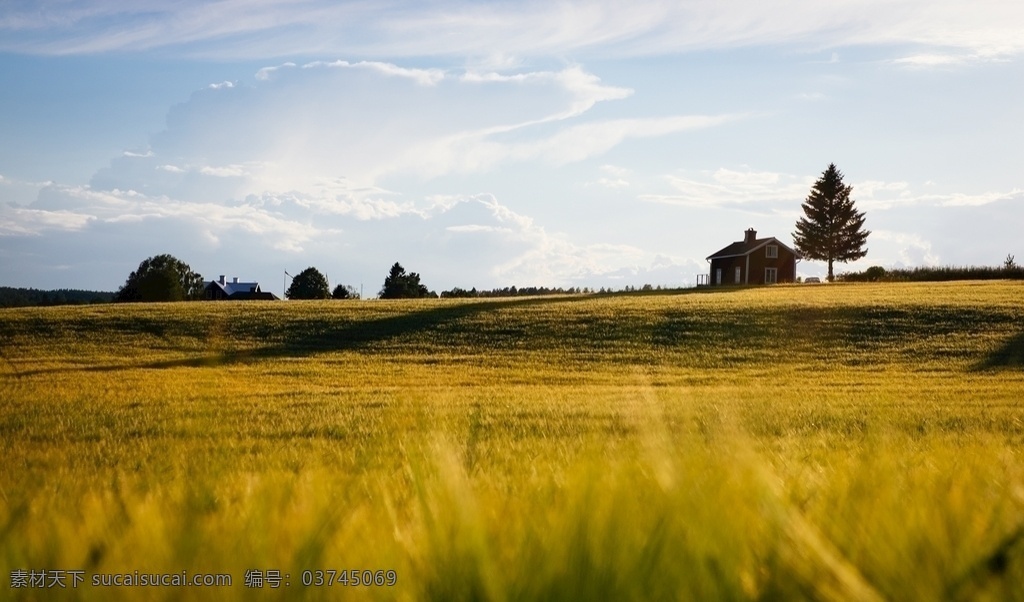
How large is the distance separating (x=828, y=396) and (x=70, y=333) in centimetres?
3399

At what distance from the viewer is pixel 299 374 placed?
87.1 ft

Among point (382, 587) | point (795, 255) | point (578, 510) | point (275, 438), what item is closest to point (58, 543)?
point (382, 587)

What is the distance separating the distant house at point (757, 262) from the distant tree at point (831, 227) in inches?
354

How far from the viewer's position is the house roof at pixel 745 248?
82.6 metres

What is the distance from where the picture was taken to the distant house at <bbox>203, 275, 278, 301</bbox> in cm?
12294

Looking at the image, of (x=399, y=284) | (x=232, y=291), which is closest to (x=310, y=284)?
(x=399, y=284)

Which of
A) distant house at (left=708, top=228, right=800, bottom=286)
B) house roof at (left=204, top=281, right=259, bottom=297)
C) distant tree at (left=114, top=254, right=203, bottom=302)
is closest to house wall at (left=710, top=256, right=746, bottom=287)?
distant house at (left=708, top=228, right=800, bottom=286)

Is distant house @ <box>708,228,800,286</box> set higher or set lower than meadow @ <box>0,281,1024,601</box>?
higher

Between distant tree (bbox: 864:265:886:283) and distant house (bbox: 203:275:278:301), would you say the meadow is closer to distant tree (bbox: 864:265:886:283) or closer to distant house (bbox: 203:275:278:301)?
distant tree (bbox: 864:265:886:283)

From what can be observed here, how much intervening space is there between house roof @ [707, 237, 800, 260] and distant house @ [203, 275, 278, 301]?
67.6 m

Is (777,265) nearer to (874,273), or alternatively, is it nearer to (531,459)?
(874,273)

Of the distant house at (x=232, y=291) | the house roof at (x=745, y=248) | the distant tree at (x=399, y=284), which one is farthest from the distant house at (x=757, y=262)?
the distant house at (x=232, y=291)

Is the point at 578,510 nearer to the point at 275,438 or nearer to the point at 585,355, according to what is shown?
the point at 275,438

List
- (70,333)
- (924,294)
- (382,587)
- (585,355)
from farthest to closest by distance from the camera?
(924,294) → (70,333) → (585,355) → (382,587)
